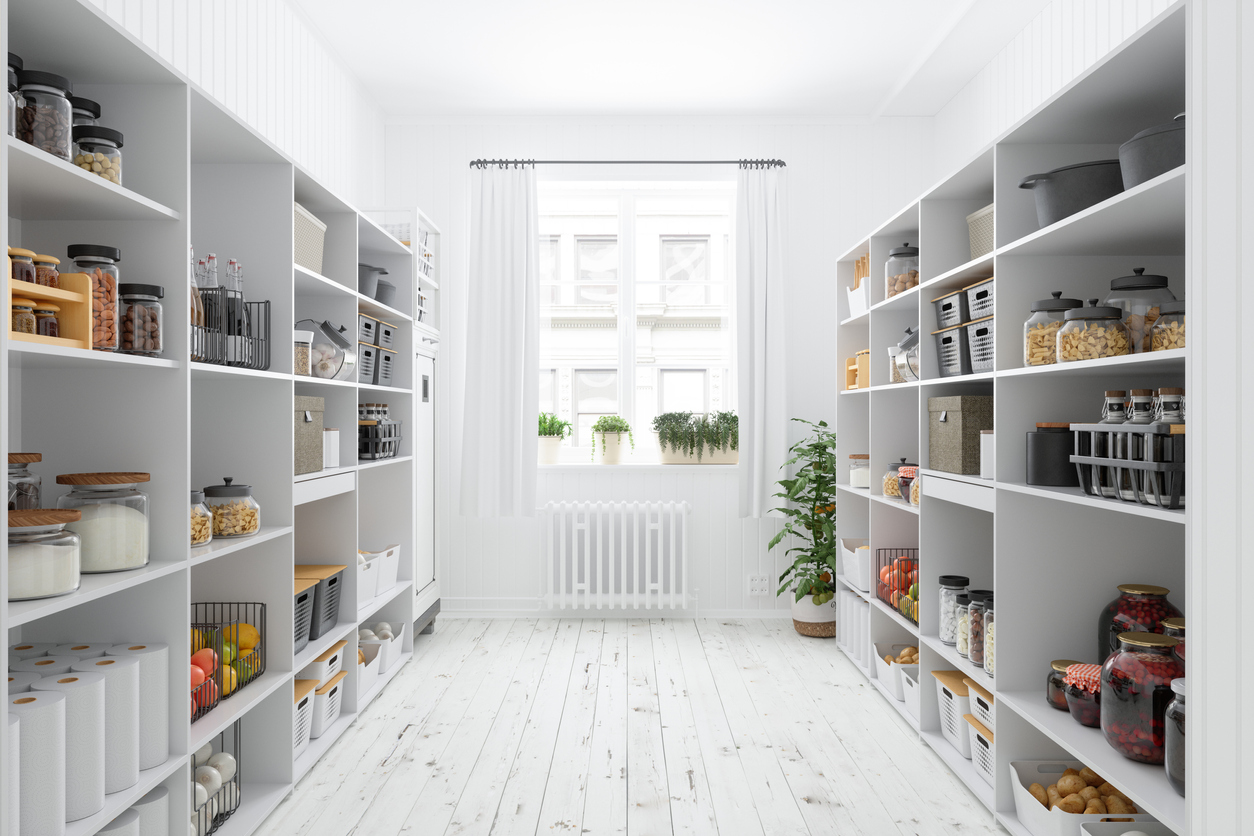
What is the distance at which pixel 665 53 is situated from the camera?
12.0 ft

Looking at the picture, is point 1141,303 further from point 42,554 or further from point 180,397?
point 42,554

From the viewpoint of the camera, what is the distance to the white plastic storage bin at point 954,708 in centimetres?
251

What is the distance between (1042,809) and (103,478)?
2.32 metres

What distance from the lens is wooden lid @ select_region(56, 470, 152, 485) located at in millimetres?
1560

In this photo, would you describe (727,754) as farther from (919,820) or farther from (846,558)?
(846,558)

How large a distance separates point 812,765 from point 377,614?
2.09m

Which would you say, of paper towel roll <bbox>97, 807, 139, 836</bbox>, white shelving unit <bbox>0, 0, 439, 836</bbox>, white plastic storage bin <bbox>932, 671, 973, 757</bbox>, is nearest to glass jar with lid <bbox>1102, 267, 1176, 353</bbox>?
white plastic storage bin <bbox>932, 671, 973, 757</bbox>

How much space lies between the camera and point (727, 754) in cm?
263

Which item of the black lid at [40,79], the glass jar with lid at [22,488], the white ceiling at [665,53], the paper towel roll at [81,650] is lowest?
the paper towel roll at [81,650]

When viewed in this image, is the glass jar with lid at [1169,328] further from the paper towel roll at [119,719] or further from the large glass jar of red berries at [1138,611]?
the paper towel roll at [119,719]

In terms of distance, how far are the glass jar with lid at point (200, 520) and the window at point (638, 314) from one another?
2.67 m

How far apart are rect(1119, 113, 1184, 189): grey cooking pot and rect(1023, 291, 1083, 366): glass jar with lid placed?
377mm

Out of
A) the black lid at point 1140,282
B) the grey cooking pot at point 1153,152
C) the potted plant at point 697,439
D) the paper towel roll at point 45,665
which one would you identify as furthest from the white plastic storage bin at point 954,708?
the paper towel roll at point 45,665

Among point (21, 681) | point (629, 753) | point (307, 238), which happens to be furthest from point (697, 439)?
point (21, 681)
